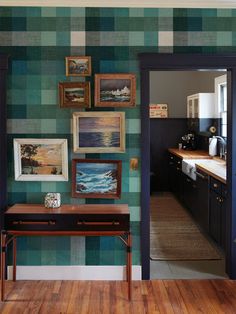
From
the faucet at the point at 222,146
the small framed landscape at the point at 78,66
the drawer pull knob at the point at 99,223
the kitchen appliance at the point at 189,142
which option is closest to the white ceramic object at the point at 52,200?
the drawer pull knob at the point at 99,223

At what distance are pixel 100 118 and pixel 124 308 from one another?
1676mm

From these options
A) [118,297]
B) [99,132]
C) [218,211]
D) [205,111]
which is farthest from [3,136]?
[205,111]

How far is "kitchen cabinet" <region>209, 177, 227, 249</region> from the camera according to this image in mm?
4309

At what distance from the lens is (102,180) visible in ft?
12.5

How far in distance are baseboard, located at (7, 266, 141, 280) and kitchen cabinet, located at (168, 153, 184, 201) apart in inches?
129

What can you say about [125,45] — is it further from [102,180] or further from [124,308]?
[124,308]

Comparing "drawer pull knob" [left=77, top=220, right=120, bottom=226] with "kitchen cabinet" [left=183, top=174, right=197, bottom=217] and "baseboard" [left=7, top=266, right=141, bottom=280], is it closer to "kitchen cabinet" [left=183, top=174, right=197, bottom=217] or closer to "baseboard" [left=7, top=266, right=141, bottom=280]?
"baseboard" [left=7, top=266, right=141, bottom=280]

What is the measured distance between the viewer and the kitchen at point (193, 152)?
4.61 m

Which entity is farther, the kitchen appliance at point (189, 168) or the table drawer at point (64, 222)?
the kitchen appliance at point (189, 168)

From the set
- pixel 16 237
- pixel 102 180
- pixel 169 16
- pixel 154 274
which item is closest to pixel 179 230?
pixel 154 274

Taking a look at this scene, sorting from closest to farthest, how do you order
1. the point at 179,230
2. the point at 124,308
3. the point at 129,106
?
1. the point at 124,308
2. the point at 129,106
3. the point at 179,230

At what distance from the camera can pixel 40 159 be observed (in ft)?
12.5

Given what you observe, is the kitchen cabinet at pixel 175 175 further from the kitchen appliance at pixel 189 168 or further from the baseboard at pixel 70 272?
the baseboard at pixel 70 272

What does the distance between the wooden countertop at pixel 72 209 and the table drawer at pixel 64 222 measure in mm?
46
